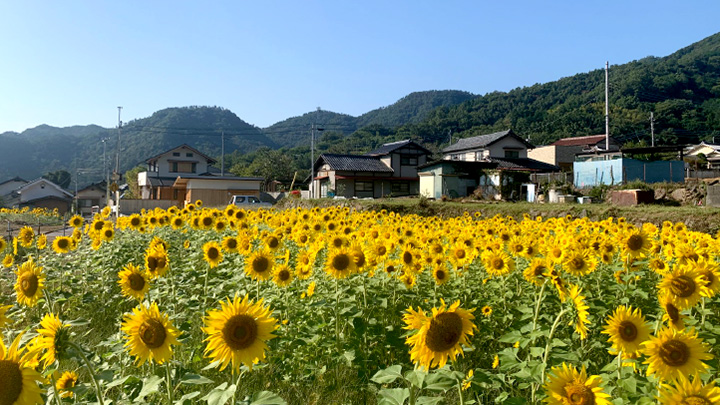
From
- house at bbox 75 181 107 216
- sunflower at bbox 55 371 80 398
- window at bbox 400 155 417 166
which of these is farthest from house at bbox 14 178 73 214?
Result: sunflower at bbox 55 371 80 398

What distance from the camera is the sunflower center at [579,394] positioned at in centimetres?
135

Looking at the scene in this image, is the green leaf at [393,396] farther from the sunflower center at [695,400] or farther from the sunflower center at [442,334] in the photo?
the sunflower center at [695,400]

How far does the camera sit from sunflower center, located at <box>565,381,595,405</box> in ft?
4.42

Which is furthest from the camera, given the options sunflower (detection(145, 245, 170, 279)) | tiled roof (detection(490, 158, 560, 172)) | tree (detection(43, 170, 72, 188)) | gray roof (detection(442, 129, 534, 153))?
tree (detection(43, 170, 72, 188))

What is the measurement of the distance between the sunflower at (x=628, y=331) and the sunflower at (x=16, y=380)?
2008mm

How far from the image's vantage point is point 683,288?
203 cm

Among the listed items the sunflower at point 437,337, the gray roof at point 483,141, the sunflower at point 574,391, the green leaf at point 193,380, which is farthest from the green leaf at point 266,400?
the gray roof at point 483,141

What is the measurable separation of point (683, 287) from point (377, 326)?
1.96m

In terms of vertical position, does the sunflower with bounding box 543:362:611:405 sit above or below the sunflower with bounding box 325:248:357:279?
below

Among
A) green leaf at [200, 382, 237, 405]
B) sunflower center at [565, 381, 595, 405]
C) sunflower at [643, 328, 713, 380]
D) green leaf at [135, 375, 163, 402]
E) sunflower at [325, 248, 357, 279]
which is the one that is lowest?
green leaf at [135, 375, 163, 402]

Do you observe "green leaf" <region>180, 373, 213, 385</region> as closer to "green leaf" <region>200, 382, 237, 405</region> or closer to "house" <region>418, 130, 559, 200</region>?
"green leaf" <region>200, 382, 237, 405</region>

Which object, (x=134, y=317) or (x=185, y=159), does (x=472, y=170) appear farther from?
(x=185, y=159)

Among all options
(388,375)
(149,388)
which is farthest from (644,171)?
(149,388)

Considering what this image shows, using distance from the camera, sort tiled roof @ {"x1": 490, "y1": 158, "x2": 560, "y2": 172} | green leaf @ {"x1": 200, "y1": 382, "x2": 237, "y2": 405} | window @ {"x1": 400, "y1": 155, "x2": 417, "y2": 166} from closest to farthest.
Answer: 1. green leaf @ {"x1": 200, "y1": 382, "x2": 237, "y2": 405}
2. tiled roof @ {"x1": 490, "y1": 158, "x2": 560, "y2": 172}
3. window @ {"x1": 400, "y1": 155, "x2": 417, "y2": 166}
